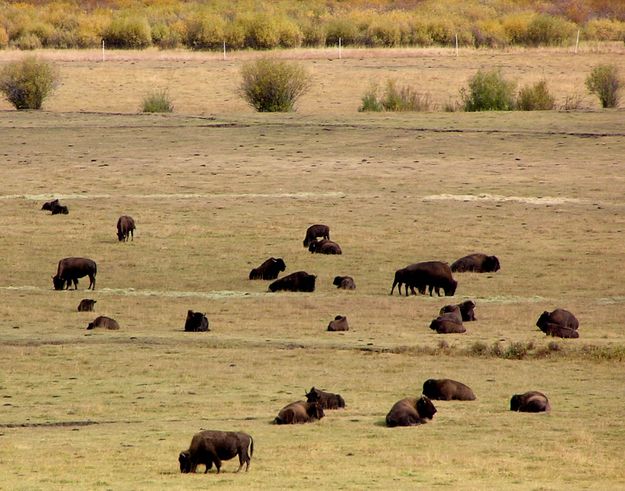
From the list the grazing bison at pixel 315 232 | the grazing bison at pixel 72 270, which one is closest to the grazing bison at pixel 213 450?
the grazing bison at pixel 72 270

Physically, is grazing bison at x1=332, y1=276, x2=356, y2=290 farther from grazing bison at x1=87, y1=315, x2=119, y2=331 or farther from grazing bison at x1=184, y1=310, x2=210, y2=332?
grazing bison at x1=87, y1=315, x2=119, y2=331

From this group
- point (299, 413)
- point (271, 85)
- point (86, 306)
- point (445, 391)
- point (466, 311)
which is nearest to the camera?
point (299, 413)

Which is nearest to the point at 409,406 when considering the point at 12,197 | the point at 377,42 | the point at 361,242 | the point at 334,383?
the point at 334,383

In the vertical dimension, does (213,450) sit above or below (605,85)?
above

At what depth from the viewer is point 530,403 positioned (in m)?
18.9

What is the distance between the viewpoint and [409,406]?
1827 cm

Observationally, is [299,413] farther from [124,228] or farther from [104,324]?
[124,228]

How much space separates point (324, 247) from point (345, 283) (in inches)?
166

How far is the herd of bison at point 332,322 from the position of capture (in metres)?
15.4

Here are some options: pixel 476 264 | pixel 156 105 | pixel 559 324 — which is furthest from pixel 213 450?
pixel 156 105

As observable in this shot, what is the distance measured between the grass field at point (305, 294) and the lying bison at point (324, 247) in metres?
0.33

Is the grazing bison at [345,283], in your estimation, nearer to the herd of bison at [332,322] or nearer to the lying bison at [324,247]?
the herd of bison at [332,322]

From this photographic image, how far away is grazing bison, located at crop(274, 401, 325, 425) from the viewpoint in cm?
1822

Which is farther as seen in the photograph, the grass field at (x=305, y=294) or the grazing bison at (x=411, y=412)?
the grazing bison at (x=411, y=412)
